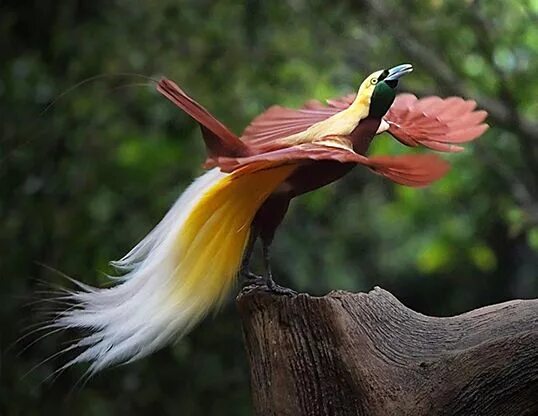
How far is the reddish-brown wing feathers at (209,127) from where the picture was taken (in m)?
0.73

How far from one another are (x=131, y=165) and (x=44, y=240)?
24cm

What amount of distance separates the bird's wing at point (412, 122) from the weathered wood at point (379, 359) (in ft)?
0.47

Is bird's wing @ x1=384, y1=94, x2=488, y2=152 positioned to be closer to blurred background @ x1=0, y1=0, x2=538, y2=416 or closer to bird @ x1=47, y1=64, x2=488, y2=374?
bird @ x1=47, y1=64, x2=488, y2=374

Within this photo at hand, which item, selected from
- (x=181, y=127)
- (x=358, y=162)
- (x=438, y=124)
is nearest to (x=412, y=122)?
(x=438, y=124)

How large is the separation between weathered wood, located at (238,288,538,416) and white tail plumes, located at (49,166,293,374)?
5 cm

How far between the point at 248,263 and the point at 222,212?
2.7 inches

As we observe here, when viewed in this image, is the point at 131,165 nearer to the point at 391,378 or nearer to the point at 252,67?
the point at 252,67

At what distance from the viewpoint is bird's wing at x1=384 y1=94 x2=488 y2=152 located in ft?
2.68

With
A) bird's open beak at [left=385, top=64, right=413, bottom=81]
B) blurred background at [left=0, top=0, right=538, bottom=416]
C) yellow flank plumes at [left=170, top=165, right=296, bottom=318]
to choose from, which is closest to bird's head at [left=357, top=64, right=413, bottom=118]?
bird's open beak at [left=385, top=64, right=413, bottom=81]

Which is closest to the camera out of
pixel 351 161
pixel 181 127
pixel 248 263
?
pixel 351 161

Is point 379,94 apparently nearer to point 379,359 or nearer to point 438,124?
point 438,124

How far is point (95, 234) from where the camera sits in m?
1.83

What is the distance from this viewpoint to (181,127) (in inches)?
78.5

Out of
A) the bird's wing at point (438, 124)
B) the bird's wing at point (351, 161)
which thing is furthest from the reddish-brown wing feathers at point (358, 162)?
the bird's wing at point (438, 124)
